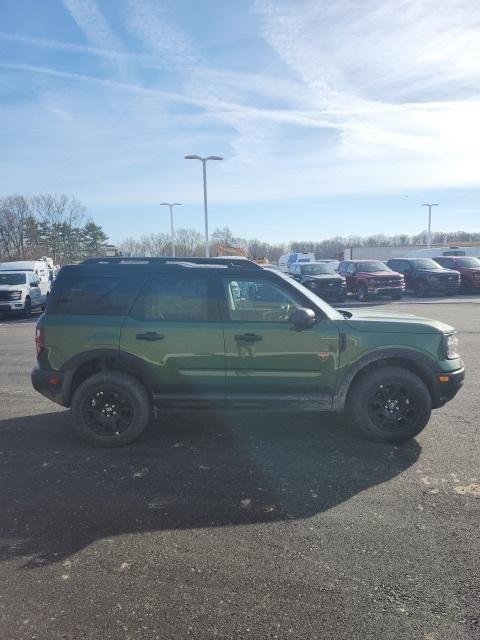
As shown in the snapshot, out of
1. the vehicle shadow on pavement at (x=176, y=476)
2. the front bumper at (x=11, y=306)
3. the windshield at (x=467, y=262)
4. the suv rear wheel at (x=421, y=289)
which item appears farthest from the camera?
the windshield at (x=467, y=262)

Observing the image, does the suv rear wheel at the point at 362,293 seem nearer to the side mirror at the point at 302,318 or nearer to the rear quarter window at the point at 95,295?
the side mirror at the point at 302,318

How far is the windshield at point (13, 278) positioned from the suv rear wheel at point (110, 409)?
52.8 ft

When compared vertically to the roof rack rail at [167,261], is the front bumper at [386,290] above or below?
below

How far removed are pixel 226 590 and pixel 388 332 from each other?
2.99 m

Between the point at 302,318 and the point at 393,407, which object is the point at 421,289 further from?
the point at 302,318

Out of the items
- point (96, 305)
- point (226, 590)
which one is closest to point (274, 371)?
point (96, 305)

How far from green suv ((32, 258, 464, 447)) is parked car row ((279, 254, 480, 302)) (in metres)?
16.7

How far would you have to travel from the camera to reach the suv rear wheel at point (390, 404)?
4.75 metres

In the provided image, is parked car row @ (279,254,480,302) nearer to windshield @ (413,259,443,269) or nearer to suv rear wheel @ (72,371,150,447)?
windshield @ (413,259,443,269)

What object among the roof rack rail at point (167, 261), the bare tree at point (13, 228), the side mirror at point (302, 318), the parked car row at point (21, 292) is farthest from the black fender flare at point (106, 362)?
the bare tree at point (13, 228)

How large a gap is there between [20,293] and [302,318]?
15851mm

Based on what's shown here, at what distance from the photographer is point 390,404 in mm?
4789

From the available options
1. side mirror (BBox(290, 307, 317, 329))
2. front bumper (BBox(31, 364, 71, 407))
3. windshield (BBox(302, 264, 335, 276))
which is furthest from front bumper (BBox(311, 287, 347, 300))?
front bumper (BBox(31, 364, 71, 407))

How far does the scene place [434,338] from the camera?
189 inches
